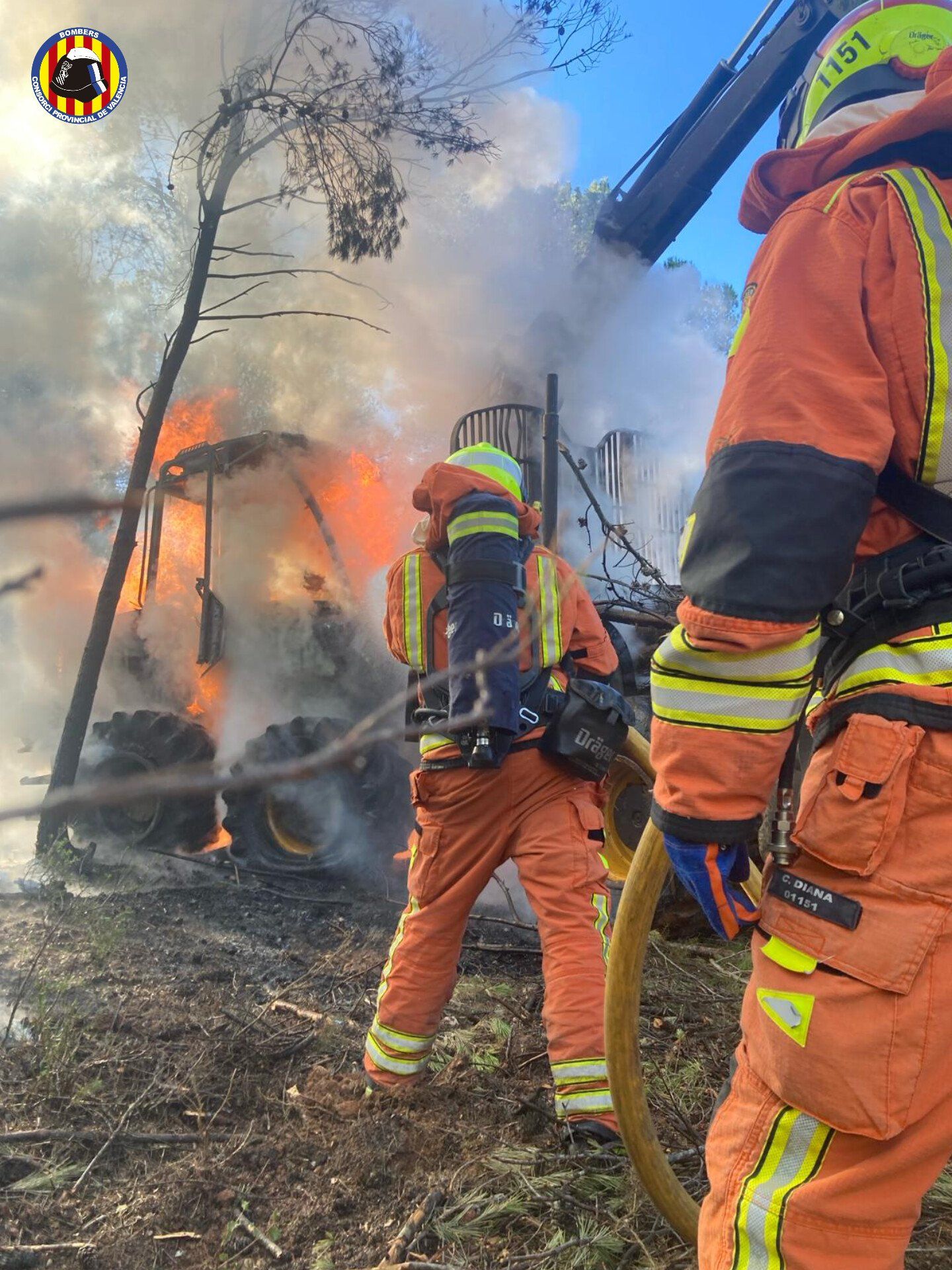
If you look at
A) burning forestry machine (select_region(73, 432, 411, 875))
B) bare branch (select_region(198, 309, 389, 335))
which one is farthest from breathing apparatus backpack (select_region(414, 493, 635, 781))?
bare branch (select_region(198, 309, 389, 335))

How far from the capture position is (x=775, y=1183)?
1.21 metres

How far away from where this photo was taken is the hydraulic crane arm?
760cm

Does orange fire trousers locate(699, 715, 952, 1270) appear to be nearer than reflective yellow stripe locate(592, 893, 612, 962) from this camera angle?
Yes

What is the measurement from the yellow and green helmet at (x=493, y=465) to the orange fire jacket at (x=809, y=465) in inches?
64.1

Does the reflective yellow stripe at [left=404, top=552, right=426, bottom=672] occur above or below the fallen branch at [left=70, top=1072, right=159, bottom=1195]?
above

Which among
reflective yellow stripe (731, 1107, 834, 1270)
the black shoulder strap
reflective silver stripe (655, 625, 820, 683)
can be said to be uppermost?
the black shoulder strap

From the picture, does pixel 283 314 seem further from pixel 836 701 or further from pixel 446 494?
pixel 836 701

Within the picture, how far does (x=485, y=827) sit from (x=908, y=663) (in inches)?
66.0

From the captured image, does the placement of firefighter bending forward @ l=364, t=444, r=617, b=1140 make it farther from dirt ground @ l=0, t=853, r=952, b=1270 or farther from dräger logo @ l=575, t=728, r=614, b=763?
dirt ground @ l=0, t=853, r=952, b=1270

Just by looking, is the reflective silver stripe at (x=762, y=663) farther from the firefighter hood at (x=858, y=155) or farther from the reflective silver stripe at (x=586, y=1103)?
the reflective silver stripe at (x=586, y=1103)

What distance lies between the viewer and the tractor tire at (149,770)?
252 inches

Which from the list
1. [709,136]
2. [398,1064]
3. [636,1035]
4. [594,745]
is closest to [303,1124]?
[398,1064]

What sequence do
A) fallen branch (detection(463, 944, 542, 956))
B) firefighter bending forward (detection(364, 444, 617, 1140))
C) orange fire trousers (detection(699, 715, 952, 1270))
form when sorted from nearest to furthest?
orange fire trousers (detection(699, 715, 952, 1270)) < firefighter bending forward (detection(364, 444, 617, 1140)) < fallen branch (detection(463, 944, 542, 956))

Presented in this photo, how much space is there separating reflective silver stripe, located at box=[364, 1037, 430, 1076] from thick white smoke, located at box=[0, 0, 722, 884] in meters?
5.16
